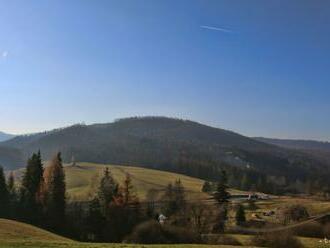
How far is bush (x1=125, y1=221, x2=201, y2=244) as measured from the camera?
51562 millimetres

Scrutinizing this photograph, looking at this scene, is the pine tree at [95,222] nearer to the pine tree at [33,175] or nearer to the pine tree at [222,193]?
the pine tree at [33,175]

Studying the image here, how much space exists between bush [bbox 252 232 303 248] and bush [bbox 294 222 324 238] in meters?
23.3

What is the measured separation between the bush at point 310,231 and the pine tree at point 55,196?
35190mm

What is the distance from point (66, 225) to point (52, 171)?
28.8 feet

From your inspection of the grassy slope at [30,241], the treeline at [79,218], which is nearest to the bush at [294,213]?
the treeline at [79,218]

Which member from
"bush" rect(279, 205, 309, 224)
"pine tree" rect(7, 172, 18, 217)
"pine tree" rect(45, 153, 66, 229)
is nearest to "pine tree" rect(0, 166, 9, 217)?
"pine tree" rect(7, 172, 18, 217)

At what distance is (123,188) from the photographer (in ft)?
289

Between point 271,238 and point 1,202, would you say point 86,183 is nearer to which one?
point 1,202

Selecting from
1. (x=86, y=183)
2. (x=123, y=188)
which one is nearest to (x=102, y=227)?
(x=123, y=188)

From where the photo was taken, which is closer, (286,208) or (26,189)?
(26,189)

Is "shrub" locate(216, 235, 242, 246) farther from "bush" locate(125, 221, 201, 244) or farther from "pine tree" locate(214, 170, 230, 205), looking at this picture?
"pine tree" locate(214, 170, 230, 205)

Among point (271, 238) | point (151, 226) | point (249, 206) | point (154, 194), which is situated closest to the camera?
point (271, 238)

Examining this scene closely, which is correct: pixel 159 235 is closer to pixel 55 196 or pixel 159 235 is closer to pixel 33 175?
pixel 55 196

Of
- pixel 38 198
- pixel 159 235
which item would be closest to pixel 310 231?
pixel 159 235
